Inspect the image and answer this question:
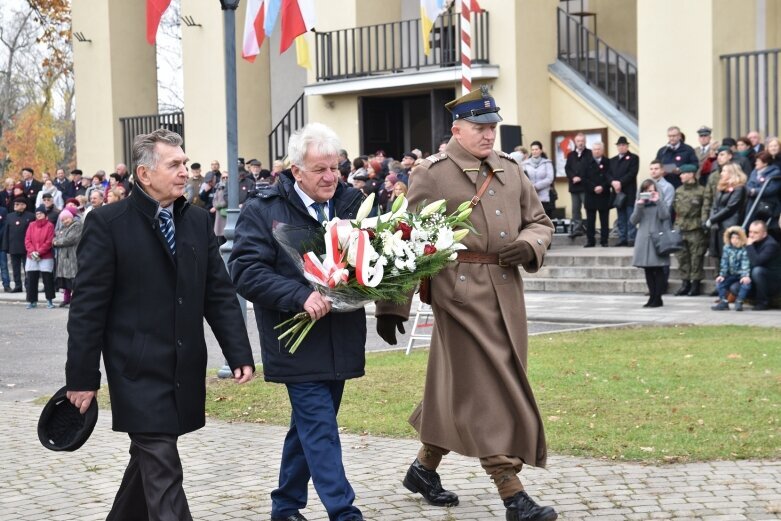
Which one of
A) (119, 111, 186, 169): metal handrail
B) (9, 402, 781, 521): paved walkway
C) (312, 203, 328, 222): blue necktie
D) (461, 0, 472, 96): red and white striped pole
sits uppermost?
(119, 111, 186, 169): metal handrail

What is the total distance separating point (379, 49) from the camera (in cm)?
2706

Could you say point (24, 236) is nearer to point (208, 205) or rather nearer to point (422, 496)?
point (208, 205)

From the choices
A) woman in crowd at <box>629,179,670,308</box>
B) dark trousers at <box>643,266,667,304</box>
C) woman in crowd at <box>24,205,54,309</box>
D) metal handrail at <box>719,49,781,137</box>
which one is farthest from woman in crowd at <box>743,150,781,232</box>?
woman in crowd at <box>24,205,54,309</box>

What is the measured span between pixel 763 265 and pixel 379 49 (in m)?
13.0

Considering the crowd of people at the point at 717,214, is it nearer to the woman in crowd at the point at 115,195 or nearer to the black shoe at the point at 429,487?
the woman in crowd at the point at 115,195

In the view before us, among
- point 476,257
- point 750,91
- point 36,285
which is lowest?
Answer: point 36,285

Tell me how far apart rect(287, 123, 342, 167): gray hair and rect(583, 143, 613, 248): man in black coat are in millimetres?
15765

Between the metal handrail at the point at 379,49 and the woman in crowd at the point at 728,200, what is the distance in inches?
372

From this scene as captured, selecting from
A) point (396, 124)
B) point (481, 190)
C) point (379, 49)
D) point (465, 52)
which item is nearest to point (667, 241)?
point (465, 52)

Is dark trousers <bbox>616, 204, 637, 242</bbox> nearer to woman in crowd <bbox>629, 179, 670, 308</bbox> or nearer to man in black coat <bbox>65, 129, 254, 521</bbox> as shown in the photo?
woman in crowd <bbox>629, 179, 670, 308</bbox>

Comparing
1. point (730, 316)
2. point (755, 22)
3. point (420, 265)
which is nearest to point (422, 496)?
point (420, 265)

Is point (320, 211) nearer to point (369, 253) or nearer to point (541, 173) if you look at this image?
point (369, 253)

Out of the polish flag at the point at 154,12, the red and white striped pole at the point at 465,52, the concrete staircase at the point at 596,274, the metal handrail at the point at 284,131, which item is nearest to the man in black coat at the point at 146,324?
the red and white striped pole at the point at 465,52

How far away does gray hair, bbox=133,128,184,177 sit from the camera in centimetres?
526
